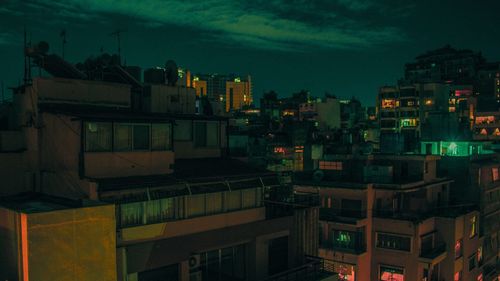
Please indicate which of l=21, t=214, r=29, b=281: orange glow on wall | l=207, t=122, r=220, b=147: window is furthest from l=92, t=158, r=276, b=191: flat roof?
l=21, t=214, r=29, b=281: orange glow on wall

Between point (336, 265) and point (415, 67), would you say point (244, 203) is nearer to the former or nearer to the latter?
point (336, 265)

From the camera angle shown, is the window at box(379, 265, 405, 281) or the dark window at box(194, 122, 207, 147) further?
the window at box(379, 265, 405, 281)

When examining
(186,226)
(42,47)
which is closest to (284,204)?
(186,226)

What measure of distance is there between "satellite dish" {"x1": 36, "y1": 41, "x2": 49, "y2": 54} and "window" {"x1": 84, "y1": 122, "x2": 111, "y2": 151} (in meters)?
6.55

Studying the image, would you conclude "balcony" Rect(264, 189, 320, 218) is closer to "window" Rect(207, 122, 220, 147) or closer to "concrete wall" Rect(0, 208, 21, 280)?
"window" Rect(207, 122, 220, 147)

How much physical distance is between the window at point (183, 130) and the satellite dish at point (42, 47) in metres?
7.02

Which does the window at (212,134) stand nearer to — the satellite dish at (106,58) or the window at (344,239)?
the satellite dish at (106,58)

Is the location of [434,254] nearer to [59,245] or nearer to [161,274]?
[161,274]

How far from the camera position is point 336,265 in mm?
35406

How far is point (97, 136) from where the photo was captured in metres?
16.2

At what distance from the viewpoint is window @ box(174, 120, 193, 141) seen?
21109mm

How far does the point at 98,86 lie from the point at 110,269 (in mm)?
9460

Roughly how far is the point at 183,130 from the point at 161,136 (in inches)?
137

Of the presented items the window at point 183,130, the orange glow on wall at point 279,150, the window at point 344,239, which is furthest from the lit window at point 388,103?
the window at point 183,130
